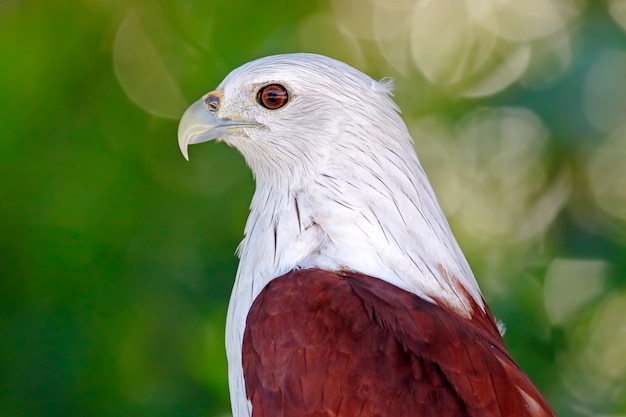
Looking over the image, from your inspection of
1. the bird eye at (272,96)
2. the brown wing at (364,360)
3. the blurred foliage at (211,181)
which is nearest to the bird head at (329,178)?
the bird eye at (272,96)

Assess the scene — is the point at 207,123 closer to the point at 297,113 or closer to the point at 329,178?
the point at 297,113

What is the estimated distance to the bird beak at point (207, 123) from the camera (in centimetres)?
389

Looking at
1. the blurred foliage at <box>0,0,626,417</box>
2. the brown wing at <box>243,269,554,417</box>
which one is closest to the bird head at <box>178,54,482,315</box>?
the brown wing at <box>243,269,554,417</box>

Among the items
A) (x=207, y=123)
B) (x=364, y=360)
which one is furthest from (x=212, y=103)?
(x=364, y=360)

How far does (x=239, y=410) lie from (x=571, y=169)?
128 inches

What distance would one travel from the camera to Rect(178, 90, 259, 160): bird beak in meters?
3.89

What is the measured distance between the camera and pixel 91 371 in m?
5.35

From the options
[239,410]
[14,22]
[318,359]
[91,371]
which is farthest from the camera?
[14,22]

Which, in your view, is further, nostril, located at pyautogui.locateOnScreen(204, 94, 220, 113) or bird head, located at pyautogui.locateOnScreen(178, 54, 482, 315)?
nostril, located at pyautogui.locateOnScreen(204, 94, 220, 113)

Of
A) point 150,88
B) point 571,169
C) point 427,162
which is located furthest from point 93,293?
point 571,169

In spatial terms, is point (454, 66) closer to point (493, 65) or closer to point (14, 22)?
point (493, 65)

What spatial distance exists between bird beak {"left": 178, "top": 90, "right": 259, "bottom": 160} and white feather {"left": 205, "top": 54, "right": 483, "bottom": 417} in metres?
0.03

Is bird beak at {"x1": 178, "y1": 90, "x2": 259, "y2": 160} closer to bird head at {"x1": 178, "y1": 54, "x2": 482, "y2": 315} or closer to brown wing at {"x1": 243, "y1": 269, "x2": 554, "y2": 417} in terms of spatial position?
bird head at {"x1": 178, "y1": 54, "x2": 482, "y2": 315}

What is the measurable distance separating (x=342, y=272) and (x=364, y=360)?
40 cm
